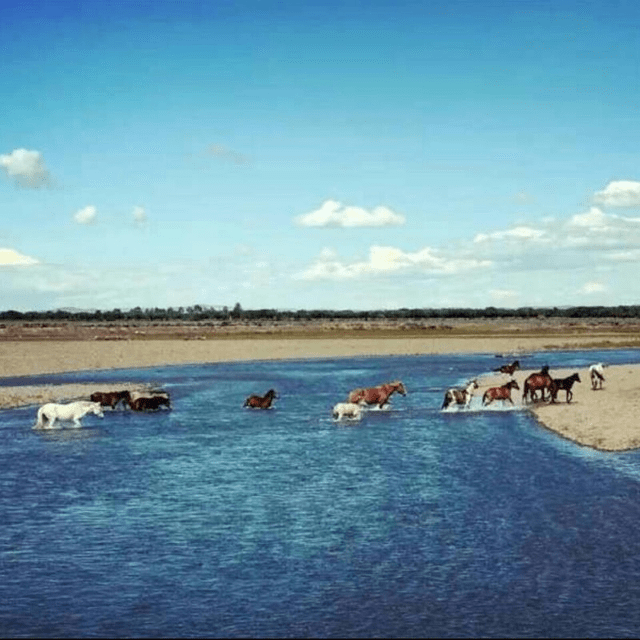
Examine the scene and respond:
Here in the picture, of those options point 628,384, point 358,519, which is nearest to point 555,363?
point 628,384

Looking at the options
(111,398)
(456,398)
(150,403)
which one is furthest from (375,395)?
(111,398)

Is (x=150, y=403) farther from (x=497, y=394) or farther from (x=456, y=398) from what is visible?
(x=497, y=394)

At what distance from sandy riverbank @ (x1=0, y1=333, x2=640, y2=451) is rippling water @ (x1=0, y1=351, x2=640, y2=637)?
2.00 meters

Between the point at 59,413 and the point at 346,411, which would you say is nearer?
the point at 59,413

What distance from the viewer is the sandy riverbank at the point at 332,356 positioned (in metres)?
28.6

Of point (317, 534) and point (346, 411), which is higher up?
point (346, 411)

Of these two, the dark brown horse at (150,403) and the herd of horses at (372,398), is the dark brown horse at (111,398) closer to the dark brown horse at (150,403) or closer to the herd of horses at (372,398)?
the herd of horses at (372,398)

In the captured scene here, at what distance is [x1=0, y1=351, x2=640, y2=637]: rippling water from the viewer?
1140cm

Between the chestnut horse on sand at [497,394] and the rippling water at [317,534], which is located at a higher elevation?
the chestnut horse on sand at [497,394]

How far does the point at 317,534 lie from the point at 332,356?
6362 centimetres

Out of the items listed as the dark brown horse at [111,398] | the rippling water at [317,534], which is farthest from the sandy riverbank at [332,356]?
the dark brown horse at [111,398]

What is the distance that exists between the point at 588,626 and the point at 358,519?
19.4ft

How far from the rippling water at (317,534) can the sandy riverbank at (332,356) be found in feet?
6.55

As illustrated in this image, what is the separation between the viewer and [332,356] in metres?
78.9
